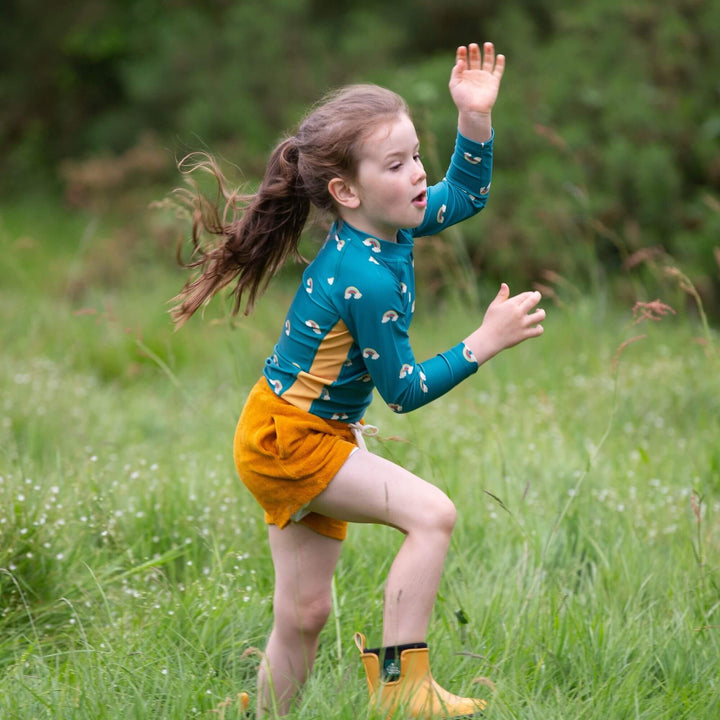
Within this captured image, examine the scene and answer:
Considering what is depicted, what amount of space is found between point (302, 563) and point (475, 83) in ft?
4.38

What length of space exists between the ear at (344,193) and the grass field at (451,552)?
3.00ft

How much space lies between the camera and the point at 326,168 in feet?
8.10

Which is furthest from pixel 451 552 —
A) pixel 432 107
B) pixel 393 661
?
pixel 432 107

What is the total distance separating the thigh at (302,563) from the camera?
101 inches

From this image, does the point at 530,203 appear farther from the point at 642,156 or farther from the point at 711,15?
the point at 711,15

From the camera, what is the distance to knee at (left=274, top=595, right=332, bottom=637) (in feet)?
8.38

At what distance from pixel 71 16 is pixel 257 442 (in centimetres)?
1202

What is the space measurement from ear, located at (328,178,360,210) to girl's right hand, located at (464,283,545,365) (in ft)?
1.35

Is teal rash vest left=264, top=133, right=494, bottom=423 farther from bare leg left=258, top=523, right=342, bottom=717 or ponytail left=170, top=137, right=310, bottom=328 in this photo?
bare leg left=258, top=523, right=342, bottom=717

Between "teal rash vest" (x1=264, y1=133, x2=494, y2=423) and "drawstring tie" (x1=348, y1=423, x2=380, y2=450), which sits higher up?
"teal rash vest" (x1=264, y1=133, x2=494, y2=423)

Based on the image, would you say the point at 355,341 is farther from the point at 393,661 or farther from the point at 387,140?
the point at 393,661

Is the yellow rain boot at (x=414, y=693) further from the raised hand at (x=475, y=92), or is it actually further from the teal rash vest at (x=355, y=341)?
the raised hand at (x=475, y=92)

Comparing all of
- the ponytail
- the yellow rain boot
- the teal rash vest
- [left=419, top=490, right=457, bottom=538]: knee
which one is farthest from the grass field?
the ponytail

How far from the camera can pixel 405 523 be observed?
2.36 meters
